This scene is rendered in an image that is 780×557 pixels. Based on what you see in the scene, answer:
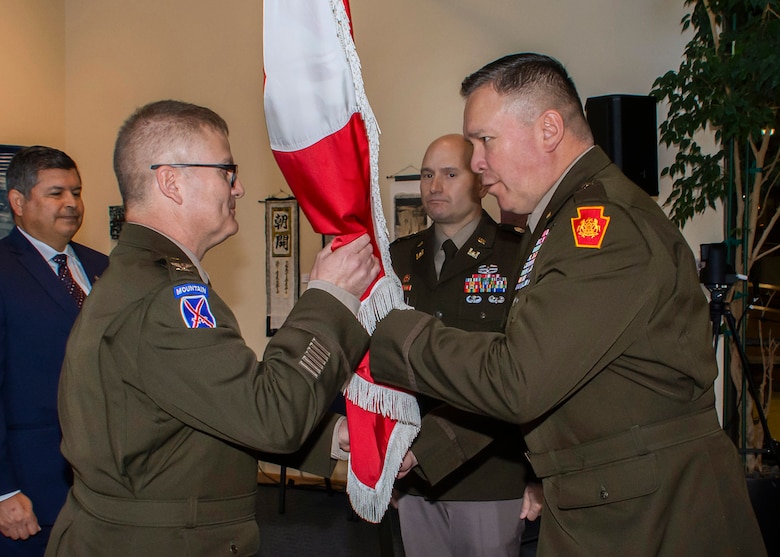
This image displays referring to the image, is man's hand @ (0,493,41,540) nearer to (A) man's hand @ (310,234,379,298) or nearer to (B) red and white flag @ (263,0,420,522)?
(B) red and white flag @ (263,0,420,522)

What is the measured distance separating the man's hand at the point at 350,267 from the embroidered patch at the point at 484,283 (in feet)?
3.65

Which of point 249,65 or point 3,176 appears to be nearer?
point 3,176

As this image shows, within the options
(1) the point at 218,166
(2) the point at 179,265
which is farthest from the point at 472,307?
(2) the point at 179,265

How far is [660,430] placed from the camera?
1.48 metres

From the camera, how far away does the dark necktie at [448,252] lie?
2887 mm

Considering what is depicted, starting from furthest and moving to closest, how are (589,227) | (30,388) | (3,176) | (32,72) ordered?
(32,72), (3,176), (30,388), (589,227)

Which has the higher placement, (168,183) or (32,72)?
(32,72)

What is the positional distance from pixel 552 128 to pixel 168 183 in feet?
2.90

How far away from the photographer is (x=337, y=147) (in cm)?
174

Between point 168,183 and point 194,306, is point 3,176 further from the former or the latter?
point 194,306

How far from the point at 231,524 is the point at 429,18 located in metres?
4.29

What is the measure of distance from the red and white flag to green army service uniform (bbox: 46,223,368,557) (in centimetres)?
30

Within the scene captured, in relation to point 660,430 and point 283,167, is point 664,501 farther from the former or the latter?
point 283,167

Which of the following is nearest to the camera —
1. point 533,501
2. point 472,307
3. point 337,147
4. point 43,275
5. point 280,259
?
point 337,147
